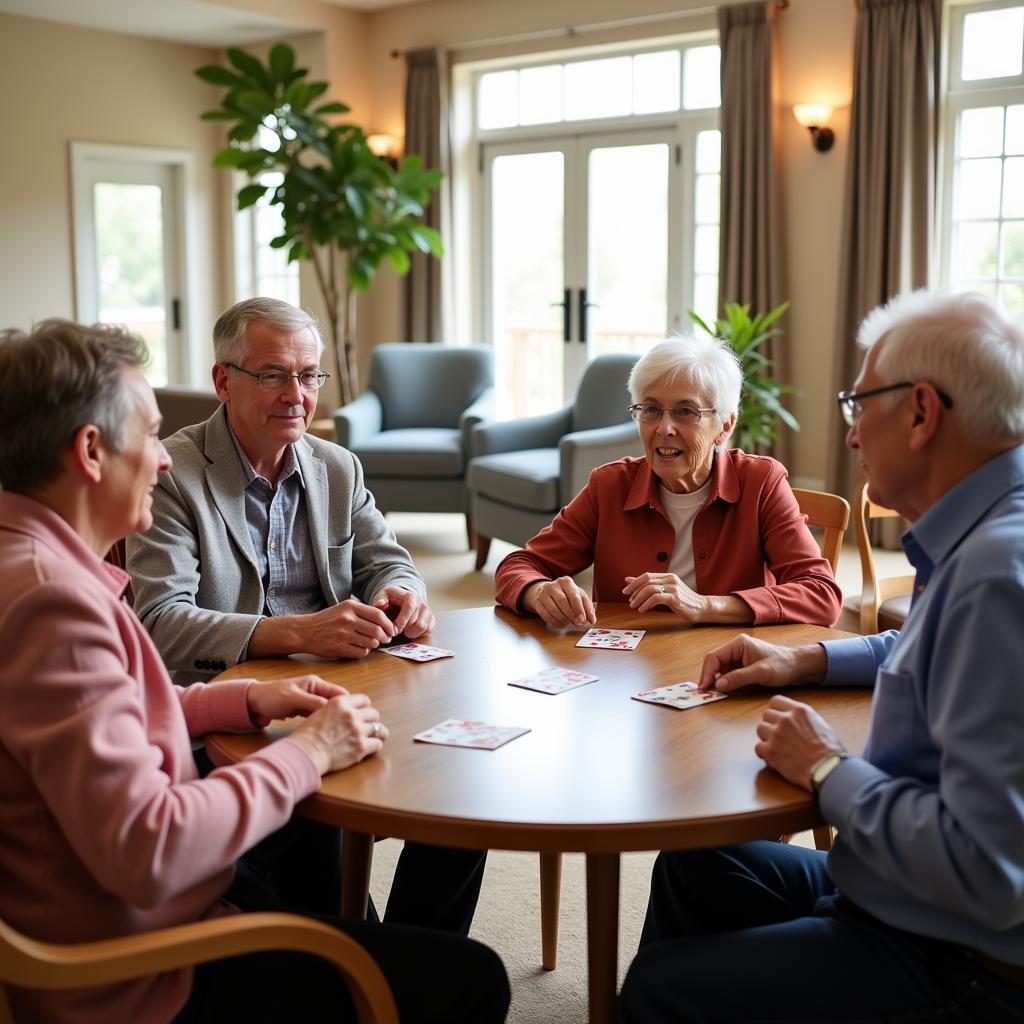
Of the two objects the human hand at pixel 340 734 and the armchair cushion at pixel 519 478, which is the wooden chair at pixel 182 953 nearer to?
the human hand at pixel 340 734

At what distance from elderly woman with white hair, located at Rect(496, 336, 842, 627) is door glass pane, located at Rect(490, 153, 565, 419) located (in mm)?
5634

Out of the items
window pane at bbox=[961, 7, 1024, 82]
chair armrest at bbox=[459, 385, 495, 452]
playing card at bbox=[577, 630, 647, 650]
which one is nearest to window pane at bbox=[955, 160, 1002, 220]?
window pane at bbox=[961, 7, 1024, 82]

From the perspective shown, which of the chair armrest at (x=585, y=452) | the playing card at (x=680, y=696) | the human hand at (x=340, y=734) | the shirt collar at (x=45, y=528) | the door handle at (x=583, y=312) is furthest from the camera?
the door handle at (x=583, y=312)

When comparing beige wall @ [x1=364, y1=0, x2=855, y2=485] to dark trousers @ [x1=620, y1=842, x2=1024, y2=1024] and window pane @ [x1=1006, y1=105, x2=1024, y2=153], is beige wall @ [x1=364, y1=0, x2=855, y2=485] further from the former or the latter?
dark trousers @ [x1=620, y1=842, x2=1024, y2=1024]

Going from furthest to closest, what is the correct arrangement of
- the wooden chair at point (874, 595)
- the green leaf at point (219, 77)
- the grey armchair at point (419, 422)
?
the green leaf at point (219, 77) < the grey armchair at point (419, 422) < the wooden chair at point (874, 595)

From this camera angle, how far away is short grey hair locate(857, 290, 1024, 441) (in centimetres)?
136

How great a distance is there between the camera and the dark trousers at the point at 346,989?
55.1 inches

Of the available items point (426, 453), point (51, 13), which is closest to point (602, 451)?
point (426, 453)

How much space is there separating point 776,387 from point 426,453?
1910 mm

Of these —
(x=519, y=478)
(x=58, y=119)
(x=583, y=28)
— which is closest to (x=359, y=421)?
(x=519, y=478)

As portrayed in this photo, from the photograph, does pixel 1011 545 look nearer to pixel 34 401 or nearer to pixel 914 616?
pixel 914 616

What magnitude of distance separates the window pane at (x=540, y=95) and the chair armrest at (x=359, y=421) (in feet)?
7.85

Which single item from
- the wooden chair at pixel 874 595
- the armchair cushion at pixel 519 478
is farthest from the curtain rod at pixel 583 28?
the wooden chair at pixel 874 595

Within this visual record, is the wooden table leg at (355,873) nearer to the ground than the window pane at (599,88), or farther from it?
nearer to the ground
